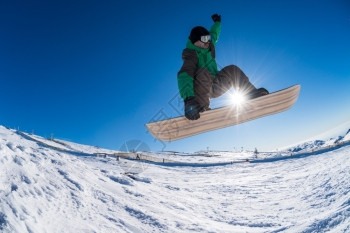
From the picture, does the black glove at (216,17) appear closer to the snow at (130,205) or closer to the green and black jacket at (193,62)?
the green and black jacket at (193,62)

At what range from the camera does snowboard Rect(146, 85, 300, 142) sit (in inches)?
239

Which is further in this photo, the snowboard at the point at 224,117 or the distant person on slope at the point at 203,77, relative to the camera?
the snowboard at the point at 224,117

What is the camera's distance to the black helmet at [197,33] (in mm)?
5598

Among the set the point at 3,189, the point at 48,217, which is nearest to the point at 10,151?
the point at 3,189

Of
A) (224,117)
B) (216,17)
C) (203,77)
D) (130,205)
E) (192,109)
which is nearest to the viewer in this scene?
(192,109)

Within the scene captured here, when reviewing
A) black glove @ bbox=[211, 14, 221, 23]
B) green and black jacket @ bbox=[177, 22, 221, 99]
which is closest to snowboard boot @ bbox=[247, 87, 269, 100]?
green and black jacket @ bbox=[177, 22, 221, 99]

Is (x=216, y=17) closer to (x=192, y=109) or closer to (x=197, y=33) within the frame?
(x=197, y=33)

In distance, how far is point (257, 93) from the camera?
227 inches

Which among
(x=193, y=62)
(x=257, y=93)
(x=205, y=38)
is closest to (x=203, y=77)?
(x=193, y=62)

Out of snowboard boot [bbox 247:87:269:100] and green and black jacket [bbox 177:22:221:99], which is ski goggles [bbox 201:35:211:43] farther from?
snowboard boot [bbox 247:87:269:100]

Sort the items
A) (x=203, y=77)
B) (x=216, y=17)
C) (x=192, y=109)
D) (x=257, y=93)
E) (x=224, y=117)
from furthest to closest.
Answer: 1. (x=216, y=17)
2. (x=224, y=117)
3. (x=257, y=93)
4. (x=203, y=77)
5. (x=192, y=109)

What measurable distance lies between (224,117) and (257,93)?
0.95 m

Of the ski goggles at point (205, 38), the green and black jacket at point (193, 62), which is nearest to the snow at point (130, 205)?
the green and black jacket at point (193, 62)

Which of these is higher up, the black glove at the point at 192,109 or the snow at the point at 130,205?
the black glove at the point at 192,109
